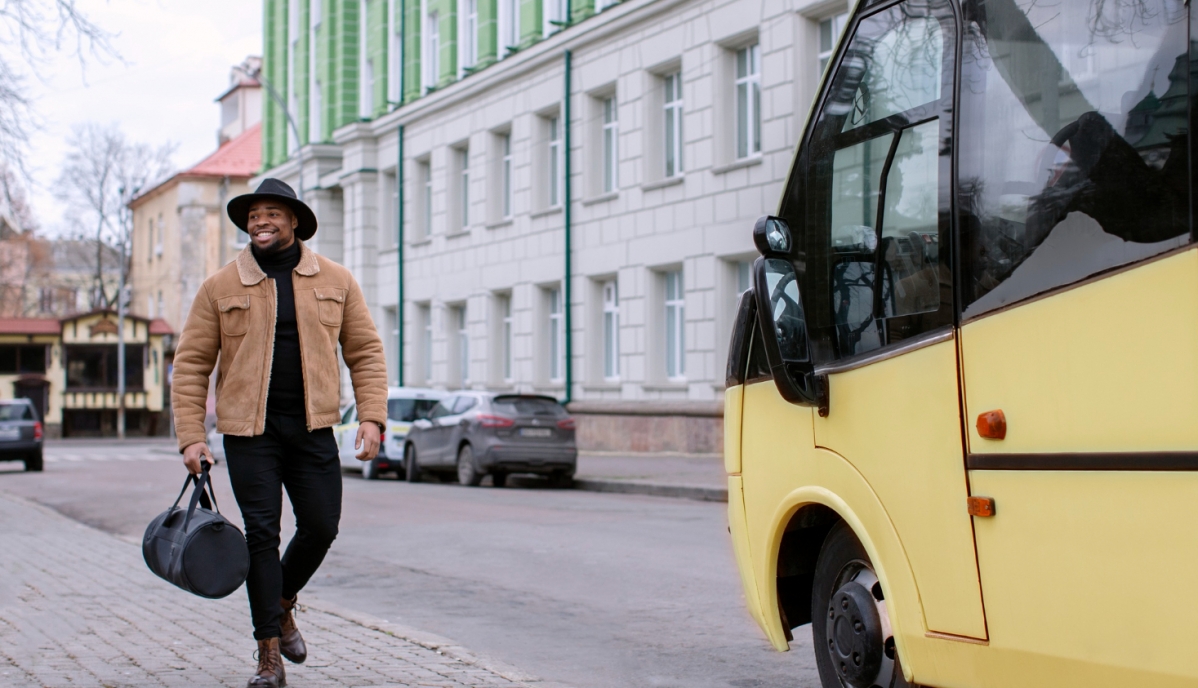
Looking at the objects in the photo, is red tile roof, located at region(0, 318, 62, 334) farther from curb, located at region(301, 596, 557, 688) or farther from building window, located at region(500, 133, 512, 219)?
curb, located at region(301, 596, 557, 688)

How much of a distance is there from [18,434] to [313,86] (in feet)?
62.7

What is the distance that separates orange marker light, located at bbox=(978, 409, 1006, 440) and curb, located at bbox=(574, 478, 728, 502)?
14768mm

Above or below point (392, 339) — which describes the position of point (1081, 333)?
below

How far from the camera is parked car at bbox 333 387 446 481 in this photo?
2541 centimetres

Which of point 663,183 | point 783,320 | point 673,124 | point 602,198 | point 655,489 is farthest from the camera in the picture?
point 602,198

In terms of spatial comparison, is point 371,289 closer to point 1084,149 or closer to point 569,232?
point 569,232

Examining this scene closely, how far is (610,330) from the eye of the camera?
31203 mm

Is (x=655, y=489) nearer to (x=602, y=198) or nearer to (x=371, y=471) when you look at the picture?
(x=371, y=471)

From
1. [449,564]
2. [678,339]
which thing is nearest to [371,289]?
[678,339]

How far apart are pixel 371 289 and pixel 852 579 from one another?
129 feet

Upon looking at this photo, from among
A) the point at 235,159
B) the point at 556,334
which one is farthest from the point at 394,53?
the point at 235,159

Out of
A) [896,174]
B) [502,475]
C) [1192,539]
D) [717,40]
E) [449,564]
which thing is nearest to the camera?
[1192,539]

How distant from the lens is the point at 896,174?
433 cm

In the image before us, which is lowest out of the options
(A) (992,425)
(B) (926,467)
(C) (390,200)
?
(B) (926,467)
